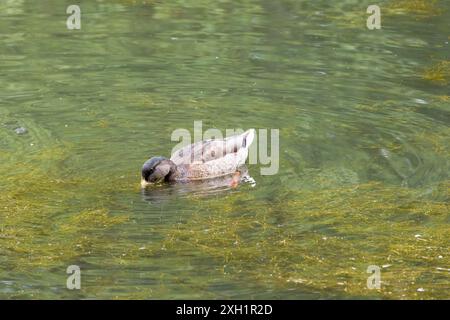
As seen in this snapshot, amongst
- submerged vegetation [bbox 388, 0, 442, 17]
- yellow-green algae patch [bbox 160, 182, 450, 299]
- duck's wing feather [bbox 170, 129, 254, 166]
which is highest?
submerged vegetation [bbox 388, 0, 442, 17]

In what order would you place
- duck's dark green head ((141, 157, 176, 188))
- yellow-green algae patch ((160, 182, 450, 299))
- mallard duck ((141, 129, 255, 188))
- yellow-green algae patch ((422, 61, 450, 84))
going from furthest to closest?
yellow-green algae patch ((422, 61, 450, 84)) < mallard duck ((141, 129, 255, 188)) < duck's dark green head ((141, 157, 176, 188)) < yellow-green algae patch ((160, 182, 450, 299))

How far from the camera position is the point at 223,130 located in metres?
13.6

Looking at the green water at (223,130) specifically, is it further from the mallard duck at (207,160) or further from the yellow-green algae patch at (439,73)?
the mallard duck at (207,160)

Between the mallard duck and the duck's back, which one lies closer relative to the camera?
the mallard duck

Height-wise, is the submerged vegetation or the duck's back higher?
the submerged vegetation

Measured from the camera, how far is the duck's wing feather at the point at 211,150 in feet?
40.3

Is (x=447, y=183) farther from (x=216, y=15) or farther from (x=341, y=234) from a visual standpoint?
(x=216, y=15)

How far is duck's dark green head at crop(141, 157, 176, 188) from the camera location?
1153 cm

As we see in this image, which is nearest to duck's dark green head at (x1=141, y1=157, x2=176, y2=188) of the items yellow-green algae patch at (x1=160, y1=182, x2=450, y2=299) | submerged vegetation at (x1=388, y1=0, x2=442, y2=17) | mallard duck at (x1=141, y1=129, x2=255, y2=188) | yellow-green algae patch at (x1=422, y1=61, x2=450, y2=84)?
mallard duck at (x1=141, y1=129, x2=255, y2=188)

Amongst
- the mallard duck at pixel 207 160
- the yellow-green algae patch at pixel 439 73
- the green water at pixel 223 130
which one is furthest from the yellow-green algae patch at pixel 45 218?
the yellow-green algae patch at pixel 439 73

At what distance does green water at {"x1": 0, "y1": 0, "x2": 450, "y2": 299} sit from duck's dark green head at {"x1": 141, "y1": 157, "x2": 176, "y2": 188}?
16cm

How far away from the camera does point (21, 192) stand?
36.9 feet

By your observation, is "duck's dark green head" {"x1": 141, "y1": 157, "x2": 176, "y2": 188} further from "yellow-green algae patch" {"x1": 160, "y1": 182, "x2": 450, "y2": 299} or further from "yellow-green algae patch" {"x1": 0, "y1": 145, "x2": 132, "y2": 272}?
"yellow-green algae patch" {"x1": 160, "y1": 182, "x2": 450, "y2": 299}
